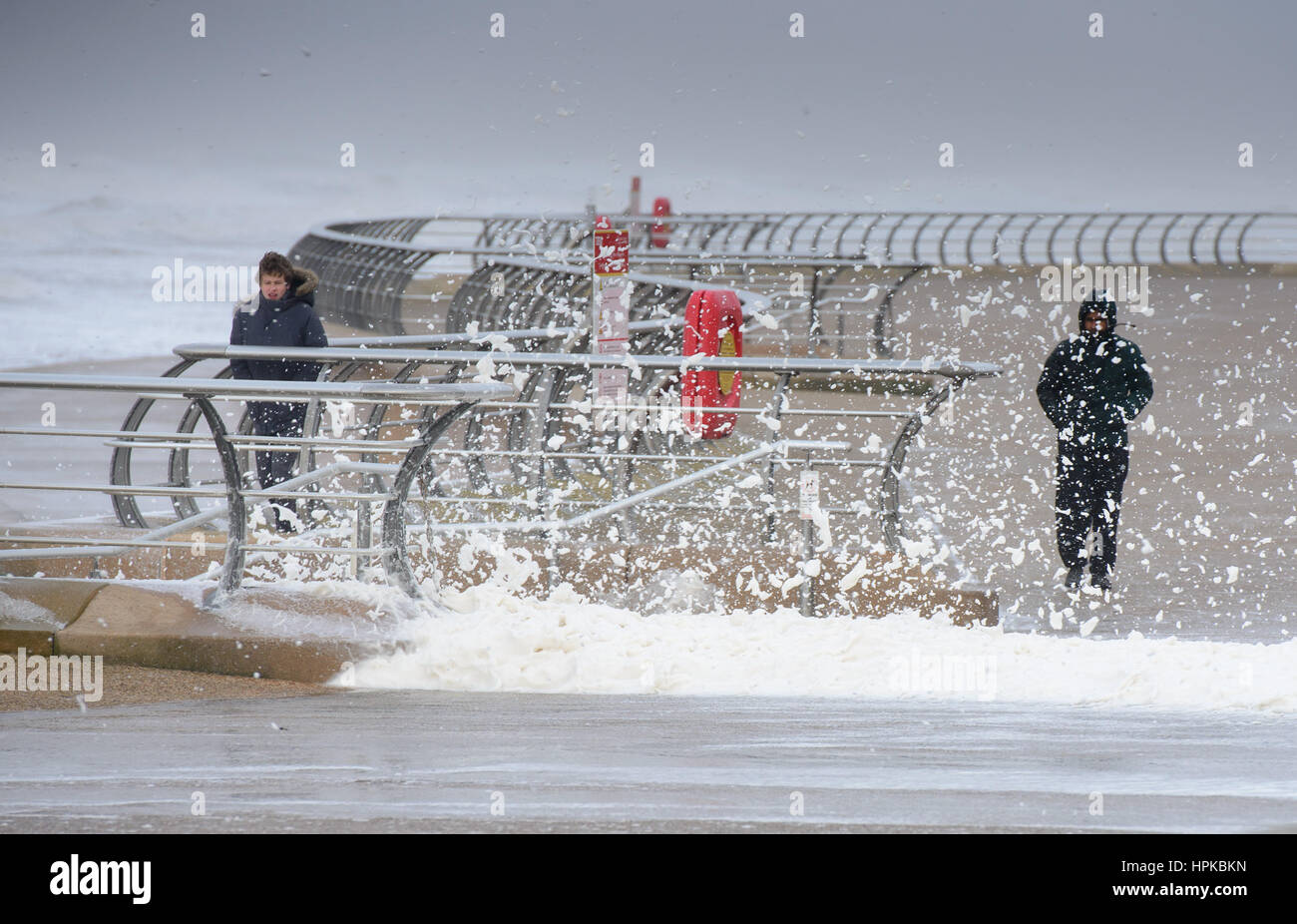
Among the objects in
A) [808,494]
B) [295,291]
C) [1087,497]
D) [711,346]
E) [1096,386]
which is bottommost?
[1087,497]

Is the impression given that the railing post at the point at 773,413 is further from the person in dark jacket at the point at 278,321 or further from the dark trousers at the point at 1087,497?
the person in dark jacket at the point at 278,321

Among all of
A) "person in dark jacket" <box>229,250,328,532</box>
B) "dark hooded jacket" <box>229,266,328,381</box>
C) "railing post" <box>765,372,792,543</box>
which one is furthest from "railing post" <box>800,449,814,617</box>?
"dark hooded jacket" <box>229,266,328,381</box>

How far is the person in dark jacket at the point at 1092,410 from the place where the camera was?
8.02 metres

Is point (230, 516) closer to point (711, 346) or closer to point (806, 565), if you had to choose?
point (806, 565)

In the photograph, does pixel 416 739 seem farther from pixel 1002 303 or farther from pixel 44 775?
pixel 1002 303

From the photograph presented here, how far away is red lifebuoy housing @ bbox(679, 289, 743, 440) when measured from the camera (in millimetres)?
10406

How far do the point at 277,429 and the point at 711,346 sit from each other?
3.80 metres

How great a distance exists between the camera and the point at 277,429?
25.3 feet

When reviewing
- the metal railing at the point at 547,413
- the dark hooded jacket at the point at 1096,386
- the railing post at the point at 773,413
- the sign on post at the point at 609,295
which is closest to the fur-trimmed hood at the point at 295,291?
the metal railing at the point at 547,413

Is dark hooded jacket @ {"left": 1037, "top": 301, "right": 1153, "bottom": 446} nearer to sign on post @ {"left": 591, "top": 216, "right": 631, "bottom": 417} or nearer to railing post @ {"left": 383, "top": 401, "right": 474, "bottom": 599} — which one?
sign on post @ {"left": 591, "top": 216, "right": 631, "bottom": 417}

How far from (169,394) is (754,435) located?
23.6 feet

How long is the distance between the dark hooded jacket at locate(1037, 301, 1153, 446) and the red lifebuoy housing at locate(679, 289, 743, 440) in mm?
2707

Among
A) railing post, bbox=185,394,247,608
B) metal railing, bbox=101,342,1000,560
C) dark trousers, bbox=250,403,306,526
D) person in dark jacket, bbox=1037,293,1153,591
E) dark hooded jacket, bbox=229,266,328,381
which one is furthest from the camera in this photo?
dark hooded jacket, bbox=229,266,328,381

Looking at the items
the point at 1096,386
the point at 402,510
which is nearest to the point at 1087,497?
the point at 1096,386
